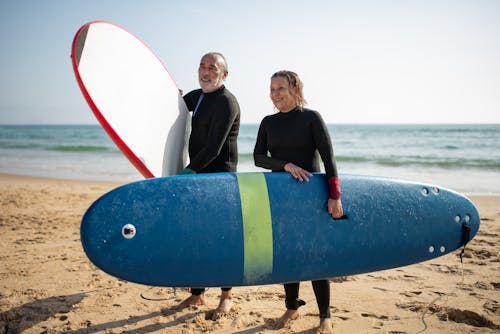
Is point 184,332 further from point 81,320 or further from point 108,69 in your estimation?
point 108,69

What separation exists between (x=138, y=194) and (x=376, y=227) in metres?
1.42

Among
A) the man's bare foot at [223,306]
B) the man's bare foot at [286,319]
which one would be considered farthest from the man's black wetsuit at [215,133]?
the man's bare foot at [286,319]

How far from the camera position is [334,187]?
6.75ft

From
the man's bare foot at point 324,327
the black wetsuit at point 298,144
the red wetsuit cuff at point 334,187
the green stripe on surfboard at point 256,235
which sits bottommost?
the man's bare foot at point 324,327

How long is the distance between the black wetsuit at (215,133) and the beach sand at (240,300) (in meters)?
0.42

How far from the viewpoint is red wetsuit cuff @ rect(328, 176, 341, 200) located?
2.06 metres

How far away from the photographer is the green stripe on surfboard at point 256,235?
200cm

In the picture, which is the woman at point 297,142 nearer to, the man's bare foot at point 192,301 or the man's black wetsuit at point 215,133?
the man's black wetsuit at point 215,133

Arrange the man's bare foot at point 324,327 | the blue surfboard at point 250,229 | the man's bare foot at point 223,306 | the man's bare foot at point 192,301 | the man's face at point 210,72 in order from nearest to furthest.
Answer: the blue surfboard at point 250,229, the man's bare foot at point 324,327, the man's face at point 210,72, the man's bare foot at point 223,306, the man's bare foot at point 192,301

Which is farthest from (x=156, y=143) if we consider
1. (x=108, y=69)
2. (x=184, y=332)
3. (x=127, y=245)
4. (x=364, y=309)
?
(x=364, y=309)

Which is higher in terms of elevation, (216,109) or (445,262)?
(216,109)

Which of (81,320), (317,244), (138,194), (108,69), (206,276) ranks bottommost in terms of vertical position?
(81,320)

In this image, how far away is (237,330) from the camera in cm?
232

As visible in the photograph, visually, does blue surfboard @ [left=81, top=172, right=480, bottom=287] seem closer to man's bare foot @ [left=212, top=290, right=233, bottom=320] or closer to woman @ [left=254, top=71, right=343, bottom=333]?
woman @ [left=254, top=71, right=343, bottom=333]
